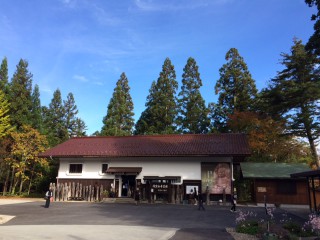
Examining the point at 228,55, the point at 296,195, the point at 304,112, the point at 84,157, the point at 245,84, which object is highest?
the point at 228,55

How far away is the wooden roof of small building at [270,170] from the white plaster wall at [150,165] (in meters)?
2.53

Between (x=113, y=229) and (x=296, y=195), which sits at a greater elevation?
(x=296, y=195)

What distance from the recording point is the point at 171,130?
139ft

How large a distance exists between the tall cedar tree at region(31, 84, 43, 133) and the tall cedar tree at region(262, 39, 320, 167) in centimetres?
2850

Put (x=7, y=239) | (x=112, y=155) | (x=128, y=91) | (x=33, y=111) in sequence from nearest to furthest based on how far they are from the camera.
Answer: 1. (x=7, y=239)
2. (x=112, y=155)
3. (x=33, y=111)
4. (x=128, y=91)

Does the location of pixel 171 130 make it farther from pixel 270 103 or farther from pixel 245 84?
pixel 270 103

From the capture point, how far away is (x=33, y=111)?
1535 inches

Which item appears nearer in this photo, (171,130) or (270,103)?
(270,103)

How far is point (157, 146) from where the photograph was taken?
2798 cm

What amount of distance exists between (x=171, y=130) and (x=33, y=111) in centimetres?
1920

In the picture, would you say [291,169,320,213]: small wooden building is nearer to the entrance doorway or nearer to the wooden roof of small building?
the wooden roof of small building

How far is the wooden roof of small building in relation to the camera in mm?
24391

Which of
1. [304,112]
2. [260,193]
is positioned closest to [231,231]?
[260,193]

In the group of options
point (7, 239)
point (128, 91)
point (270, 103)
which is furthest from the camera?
point (128, 91)
